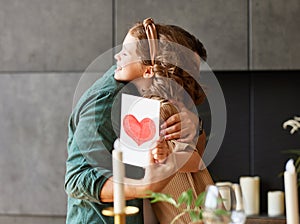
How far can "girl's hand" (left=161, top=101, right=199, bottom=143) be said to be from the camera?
4.91 ft

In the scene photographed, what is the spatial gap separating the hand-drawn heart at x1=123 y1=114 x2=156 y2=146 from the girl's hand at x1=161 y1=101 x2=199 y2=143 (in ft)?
0.27

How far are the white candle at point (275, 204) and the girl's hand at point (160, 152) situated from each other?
201cm

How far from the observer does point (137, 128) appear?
137cm

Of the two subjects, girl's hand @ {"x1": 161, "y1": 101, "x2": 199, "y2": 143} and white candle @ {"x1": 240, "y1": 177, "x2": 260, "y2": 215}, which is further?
white candle @ {"x1": 240, "y1": 177, "x2": 260, "y2": 215}

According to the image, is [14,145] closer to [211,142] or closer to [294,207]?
[211,142]

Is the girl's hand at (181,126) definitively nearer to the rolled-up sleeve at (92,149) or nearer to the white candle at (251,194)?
the rolled-up sleeve at (92,149)

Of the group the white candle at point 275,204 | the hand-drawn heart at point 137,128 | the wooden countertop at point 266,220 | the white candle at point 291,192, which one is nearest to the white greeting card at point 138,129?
the hand-drawn heart at point 137,128

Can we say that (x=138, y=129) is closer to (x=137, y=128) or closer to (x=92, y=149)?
(x=137, y=128)

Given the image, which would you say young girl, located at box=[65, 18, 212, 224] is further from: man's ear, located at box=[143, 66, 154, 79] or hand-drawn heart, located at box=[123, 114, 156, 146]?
hand-drawn heart, located at box=[123, 114, 156, 146]

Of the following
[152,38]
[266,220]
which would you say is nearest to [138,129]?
[152,38]

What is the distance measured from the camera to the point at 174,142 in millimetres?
1522

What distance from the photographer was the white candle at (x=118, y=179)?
4.09 feet

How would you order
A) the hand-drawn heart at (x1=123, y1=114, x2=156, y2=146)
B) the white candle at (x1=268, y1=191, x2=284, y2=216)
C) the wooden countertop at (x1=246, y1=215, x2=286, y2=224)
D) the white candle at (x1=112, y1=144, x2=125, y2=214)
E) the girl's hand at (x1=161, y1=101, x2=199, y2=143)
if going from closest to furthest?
the white candle at (x1=112, y1=144, x2=125, y2=214), the hand-drawn heart at (x1=123, y1=114, x2=156, y2=146), the girl's hand at (x1=161, y1=101, x2=199, y2=143), the wooden countertop at (x1=246, y1=215, x2=286, y2=224), the white candle at (x1=268, y1=191, x2=284, y2=216)

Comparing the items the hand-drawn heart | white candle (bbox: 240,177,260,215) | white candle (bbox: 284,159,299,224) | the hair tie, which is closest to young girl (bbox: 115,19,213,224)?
the hair tie
